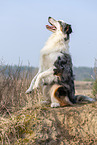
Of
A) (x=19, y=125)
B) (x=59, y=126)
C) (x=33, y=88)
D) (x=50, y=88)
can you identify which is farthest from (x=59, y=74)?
(x=19, y=125)

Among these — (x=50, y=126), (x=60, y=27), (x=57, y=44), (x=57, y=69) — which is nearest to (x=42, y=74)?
(x=57, y=69)

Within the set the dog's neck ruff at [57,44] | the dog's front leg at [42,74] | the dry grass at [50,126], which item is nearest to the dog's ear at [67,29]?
the dog's neck ruff at [57,44]

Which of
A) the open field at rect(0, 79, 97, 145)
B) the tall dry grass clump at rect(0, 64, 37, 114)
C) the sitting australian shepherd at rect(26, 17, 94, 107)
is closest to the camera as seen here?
the open field at rect(0, 79, 97, 145)

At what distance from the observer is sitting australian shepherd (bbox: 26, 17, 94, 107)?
511 centimetres

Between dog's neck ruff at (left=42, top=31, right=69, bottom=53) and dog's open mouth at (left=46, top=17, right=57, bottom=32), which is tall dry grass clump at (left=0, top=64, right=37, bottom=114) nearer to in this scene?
dog's neck ruff at (left=42, top=31, right=69, bottom=53)

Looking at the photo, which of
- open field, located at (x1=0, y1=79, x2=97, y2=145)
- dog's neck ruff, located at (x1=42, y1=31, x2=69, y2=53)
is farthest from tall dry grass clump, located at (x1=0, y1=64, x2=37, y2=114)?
dog's neck ruff, located at (x1=42, y1=31, x2=69, y2=53)

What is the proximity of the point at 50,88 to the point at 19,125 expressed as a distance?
4.14ft

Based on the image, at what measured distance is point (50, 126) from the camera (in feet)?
14.8

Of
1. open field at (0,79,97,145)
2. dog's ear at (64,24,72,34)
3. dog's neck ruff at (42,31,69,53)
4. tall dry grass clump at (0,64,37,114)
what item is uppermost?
dog's ear at (64,24,72,34)

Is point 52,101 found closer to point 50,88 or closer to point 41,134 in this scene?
point 50,88

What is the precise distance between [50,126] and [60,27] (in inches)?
107

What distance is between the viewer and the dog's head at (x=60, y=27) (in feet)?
18.4

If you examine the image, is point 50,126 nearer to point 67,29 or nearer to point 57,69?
point 57,69

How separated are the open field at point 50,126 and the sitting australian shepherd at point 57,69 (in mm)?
326
